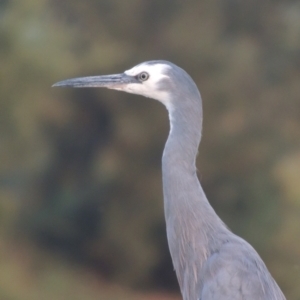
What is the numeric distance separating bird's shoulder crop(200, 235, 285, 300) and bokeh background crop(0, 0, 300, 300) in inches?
41.7

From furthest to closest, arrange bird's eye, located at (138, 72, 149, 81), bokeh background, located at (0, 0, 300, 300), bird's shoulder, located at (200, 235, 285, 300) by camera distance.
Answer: bokeh background, located at (0, 0, 300, 300) → bird's eye, located at (138, 72, 149, 81) → bird's shoulder, located at (200, 235, 285, 300)

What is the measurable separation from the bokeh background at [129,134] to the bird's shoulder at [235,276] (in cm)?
106

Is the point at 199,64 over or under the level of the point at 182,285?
over

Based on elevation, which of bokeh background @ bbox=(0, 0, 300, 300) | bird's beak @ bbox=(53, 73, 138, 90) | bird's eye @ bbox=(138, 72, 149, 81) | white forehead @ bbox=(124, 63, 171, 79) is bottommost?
bokeh background @ bbox=(0, 0, 300, 300)

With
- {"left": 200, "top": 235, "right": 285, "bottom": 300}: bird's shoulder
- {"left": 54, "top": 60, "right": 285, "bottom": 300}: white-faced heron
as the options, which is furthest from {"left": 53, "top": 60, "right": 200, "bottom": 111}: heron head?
{"left": 200, "top": 235, "right": 285, "bottom": 300}: bird's shoulder

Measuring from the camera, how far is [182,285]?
158 cm

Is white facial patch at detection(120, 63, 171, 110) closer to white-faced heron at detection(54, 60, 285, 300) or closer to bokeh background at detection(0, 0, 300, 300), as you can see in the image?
white-faced heron at detection(54, 60, 285, 300)

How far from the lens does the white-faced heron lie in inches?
56.9

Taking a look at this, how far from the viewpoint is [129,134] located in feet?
8.38

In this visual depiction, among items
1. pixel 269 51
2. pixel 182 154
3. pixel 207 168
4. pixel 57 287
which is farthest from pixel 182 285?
pixel 269 51

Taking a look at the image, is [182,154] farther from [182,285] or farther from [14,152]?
[14,152]

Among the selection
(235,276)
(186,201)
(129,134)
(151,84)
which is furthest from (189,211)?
(129,134)

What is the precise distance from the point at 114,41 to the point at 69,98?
0.32 metres

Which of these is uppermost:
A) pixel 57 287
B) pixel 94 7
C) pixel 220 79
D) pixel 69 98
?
pixel 94 7
